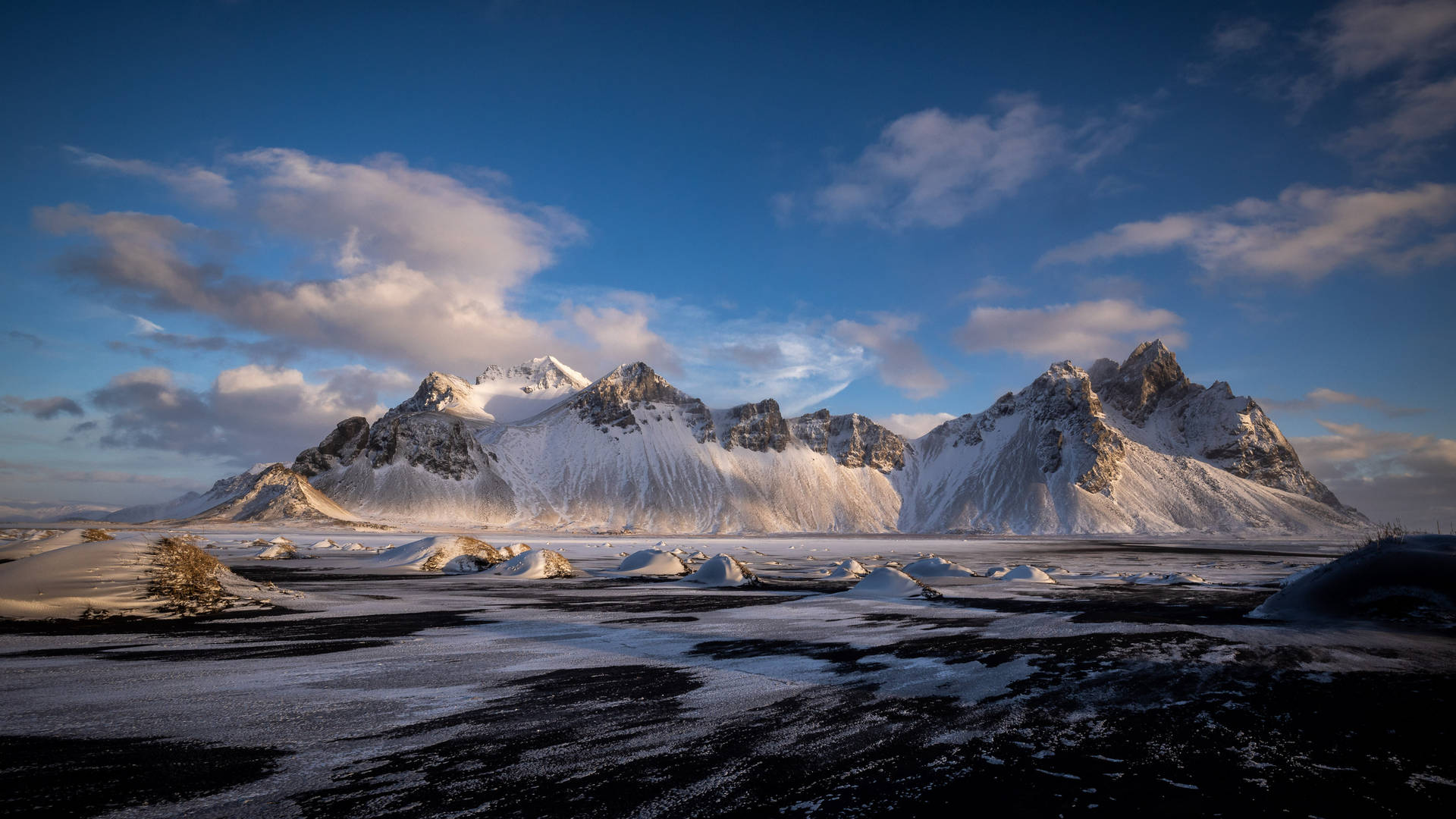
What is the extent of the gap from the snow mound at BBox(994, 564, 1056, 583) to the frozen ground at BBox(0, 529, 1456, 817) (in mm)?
16109

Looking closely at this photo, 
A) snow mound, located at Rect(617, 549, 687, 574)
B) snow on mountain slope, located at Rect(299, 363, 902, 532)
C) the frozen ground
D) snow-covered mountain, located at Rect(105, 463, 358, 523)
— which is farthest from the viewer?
snow on mountain slope, located at Rect(299, 363, 902, 532)

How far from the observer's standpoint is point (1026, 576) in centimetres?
3256

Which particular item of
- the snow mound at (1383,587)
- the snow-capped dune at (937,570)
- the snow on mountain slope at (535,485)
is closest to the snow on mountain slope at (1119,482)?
the snow on mountain slope at (535,485)

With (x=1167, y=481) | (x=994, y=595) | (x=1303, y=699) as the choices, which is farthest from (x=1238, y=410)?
(x=1303, y=699)

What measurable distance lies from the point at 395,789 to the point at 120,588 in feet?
51.6

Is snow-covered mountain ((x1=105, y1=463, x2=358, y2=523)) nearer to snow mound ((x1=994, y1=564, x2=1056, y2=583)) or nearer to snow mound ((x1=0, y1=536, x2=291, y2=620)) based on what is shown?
snow mound ((x1=0, y1=536, x2=291, y2=620))

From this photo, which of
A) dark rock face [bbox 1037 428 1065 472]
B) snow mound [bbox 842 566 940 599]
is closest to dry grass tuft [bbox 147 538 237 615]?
snow mound [bbox 842 566 940 599]

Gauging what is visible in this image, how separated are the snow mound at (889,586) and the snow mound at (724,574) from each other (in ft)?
19.1

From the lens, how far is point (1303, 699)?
861 centimetres

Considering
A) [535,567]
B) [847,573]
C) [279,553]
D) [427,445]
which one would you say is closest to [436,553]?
[535,567]

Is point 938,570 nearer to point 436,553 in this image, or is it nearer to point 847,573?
point 847,573

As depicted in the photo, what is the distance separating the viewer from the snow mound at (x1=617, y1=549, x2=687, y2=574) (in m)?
36.3

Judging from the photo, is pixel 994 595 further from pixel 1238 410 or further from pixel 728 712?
pixel 1238 410

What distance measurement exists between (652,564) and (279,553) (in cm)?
3229
